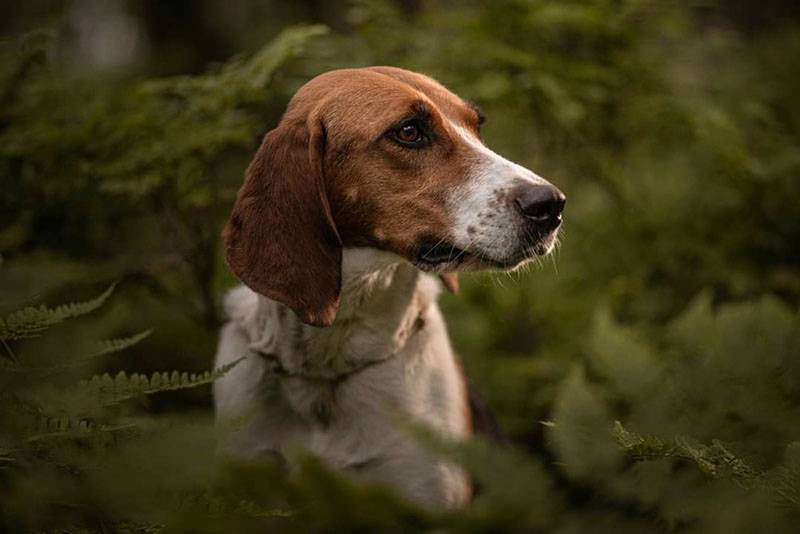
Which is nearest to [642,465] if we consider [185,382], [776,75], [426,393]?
[185,382]

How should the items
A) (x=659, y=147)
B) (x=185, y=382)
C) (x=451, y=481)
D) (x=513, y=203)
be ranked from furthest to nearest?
(x=659, y=147) → (x=451, y=481) → (x=513, y=203) → (x=185, y=382)

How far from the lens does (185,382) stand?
2.15 m

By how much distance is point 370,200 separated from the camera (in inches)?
133

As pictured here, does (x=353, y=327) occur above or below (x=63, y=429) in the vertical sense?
below

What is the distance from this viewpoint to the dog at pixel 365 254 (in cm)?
328

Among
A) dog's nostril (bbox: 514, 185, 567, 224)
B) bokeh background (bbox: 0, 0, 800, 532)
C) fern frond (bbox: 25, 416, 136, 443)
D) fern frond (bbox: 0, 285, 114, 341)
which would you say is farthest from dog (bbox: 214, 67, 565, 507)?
fern frond (bbox: 25, 416, 136, 443)

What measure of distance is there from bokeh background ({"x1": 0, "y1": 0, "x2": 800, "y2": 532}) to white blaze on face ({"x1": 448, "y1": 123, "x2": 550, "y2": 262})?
49 centimetres

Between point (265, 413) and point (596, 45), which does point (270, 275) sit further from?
point (596, 45)

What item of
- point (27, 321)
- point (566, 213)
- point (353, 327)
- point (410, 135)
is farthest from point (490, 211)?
point (566, 213)

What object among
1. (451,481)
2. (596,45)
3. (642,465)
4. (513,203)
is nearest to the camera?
(642,465)

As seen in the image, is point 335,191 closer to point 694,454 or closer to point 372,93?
point 372,93

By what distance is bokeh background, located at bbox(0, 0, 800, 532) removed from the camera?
246 cm

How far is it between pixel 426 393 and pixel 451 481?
359mm

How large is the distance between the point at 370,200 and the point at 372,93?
41cm
